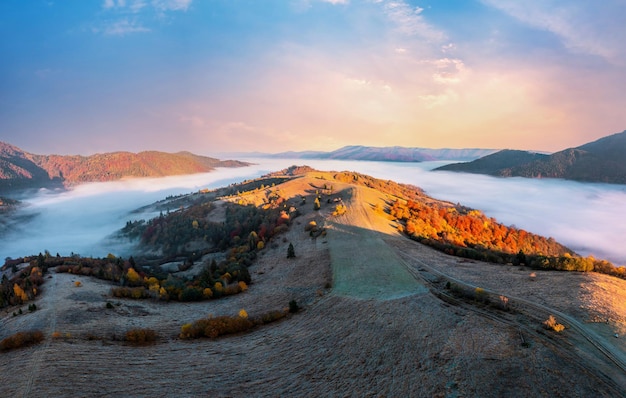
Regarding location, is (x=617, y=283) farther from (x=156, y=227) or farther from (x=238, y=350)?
(x=156, y=227)

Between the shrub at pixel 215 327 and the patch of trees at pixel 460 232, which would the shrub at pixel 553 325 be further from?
the patch of trees at pixel 460 232

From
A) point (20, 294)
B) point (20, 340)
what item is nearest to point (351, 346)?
point (20, 340)

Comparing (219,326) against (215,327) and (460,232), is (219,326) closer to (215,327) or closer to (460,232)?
Answer: (215,327)

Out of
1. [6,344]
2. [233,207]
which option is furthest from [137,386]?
[233,207]

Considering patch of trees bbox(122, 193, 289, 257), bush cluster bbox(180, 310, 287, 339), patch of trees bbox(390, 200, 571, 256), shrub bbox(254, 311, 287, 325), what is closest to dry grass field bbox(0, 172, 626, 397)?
shrub bbox(254, 311, 287, 325)

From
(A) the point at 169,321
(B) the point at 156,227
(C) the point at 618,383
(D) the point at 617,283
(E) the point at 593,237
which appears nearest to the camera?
(C) the point at 618,383

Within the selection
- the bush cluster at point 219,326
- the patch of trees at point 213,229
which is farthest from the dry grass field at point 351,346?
the patch of trees at point 213,229
